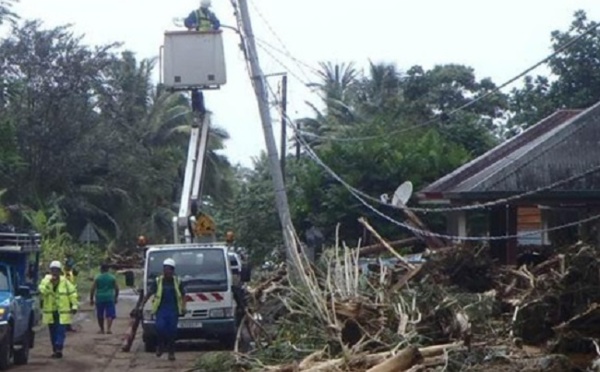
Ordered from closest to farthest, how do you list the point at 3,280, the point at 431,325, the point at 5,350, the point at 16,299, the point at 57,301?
the point at 431,325 < the point at 5,350 < the point at 16,299 < the point at 3,280 < the point at 57,301

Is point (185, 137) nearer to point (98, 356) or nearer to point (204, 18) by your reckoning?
point (204, 18)

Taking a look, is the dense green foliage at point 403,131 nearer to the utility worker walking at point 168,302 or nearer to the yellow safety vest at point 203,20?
the yellow safety vest at point 203,20

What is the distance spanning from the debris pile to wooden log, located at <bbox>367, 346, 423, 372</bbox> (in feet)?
0.04

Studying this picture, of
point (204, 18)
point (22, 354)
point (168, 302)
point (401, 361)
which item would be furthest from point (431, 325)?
point (204, 18)

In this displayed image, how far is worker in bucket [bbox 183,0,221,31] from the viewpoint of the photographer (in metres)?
29.1

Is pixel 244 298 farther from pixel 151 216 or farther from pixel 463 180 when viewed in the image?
pixel 151 216

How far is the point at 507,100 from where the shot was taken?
5459cm

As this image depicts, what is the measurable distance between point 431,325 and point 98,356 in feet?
30.9

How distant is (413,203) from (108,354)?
14.8 m

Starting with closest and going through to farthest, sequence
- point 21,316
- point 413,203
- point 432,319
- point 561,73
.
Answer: point 432,319
point 21,316
point 413,203
point 561,73

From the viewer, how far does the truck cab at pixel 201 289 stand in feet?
87.0

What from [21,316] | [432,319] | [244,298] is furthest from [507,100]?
[432,319]

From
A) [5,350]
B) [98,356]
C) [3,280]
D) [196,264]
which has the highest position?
[196,264]

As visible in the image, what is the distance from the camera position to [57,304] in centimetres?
2391
